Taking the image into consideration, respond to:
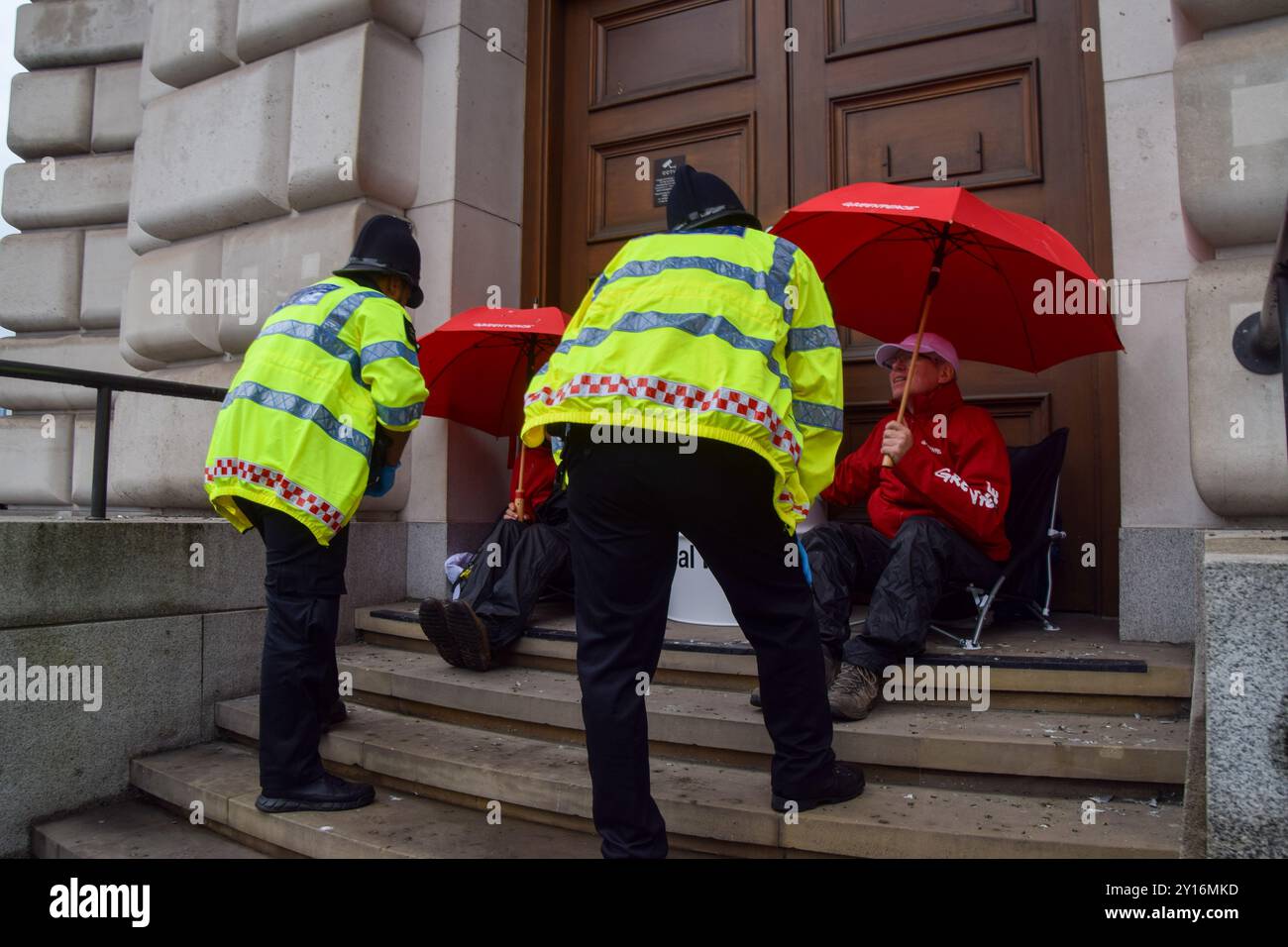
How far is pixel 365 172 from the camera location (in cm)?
527

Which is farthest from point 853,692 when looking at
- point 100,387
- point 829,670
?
point 100,387

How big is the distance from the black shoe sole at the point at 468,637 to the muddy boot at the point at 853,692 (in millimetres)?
1566

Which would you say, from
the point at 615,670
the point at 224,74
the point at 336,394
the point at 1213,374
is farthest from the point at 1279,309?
the point at 224,74

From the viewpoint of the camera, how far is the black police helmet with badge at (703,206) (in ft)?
8.52

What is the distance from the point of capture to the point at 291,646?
3184mm

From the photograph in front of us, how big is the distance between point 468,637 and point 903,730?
73.8 inches

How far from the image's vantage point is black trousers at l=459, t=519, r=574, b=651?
164 inches

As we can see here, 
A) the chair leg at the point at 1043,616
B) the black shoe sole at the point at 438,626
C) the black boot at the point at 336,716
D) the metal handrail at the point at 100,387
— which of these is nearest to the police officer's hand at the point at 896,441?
the chair leg at the point at 1043,616

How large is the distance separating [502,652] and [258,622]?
130cm

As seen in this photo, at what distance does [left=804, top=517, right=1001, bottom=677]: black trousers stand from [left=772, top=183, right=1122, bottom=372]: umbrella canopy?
892 mm

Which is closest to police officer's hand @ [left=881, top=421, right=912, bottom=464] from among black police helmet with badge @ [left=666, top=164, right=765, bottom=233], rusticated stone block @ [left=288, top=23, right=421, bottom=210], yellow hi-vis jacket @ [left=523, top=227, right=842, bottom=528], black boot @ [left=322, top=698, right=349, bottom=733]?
yellow hi-vis jacket @ [left=523, top=227, right=842, bottom=528]

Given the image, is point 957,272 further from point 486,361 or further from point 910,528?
point 486,361
